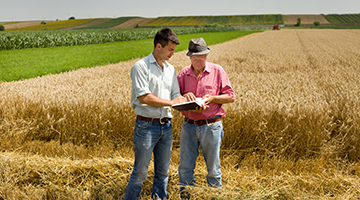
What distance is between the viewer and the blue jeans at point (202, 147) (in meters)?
3.02

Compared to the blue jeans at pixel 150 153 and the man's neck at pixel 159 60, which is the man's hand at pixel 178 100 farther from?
the man's neck at pixel 159 60

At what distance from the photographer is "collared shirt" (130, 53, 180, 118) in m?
2.71

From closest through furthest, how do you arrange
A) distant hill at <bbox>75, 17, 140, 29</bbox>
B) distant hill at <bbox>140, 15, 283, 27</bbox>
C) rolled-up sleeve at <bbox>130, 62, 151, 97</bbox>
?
rolled-up sleeve at <bbox>130, 62, 151, 97</bbox>
distant hill at <bbox>75, 17, 140, 29</bbox>
distant hill at <bbox>140, 15, 283, 27</bbox>

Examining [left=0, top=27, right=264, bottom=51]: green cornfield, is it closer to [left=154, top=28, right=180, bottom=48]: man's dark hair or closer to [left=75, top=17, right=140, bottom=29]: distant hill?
[left=154, top=28, right=180, bottom=48]: man's dark hair

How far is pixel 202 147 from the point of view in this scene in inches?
122

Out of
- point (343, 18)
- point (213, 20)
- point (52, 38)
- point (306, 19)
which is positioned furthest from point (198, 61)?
point (343, 18)

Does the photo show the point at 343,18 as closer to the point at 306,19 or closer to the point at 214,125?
the point at 306,19

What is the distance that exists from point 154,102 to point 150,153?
0.60 meters

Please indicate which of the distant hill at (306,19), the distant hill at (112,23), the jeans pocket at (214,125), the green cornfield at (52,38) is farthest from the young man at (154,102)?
the distant hill at (306,19)

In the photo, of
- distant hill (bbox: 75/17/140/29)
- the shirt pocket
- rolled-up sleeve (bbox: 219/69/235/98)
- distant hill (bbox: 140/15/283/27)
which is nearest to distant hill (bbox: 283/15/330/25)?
distant hill (bbox: 140/15/283/27)

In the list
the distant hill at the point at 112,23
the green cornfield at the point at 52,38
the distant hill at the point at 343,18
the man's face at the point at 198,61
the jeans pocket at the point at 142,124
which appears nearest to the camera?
the jeans pocket at the point at 142,124

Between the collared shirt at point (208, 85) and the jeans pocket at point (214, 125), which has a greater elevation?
the collared shirt at point (208, 85)

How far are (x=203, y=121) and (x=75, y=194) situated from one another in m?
1.97

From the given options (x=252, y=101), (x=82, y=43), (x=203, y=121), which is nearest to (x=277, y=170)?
(x=252, y=101)
